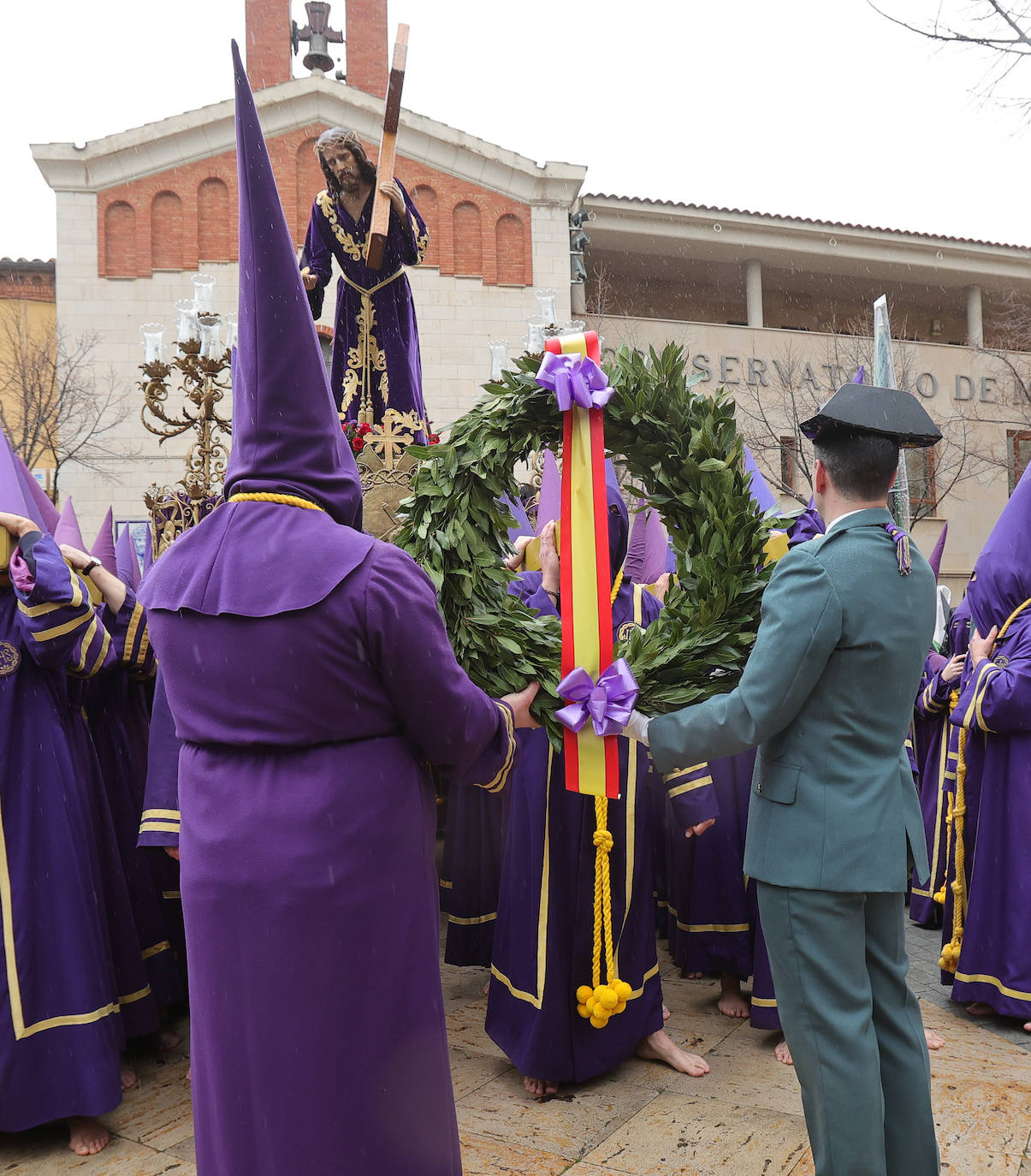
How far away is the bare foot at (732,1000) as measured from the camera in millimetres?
4562

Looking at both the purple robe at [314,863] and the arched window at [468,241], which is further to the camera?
the arched window at [468,241]

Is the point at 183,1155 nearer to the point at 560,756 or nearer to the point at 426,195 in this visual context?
the point at 560,756

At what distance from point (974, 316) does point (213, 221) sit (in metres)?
15.2

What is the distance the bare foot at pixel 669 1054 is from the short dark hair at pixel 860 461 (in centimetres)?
237

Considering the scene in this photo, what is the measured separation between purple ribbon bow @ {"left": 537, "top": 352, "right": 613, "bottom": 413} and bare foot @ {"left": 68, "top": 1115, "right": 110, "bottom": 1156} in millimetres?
2950

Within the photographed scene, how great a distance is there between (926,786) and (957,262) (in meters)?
17.2

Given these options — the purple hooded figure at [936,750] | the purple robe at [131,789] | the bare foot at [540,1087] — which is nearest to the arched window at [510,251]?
the purple hooded figure at [936,750]

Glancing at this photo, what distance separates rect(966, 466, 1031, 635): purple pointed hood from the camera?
4574 mm

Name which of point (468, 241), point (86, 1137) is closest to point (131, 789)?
point (86, 1137)

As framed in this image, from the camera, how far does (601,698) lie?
281 centimetres

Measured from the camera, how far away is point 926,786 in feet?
21.0

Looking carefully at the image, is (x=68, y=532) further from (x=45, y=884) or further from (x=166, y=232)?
(x=166, y=232)

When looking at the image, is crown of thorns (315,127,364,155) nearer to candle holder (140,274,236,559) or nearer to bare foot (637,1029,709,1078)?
candle holder (140,274,236,559)

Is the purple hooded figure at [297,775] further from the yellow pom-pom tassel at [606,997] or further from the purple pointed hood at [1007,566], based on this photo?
the purple pointed hood at [1007,566]
